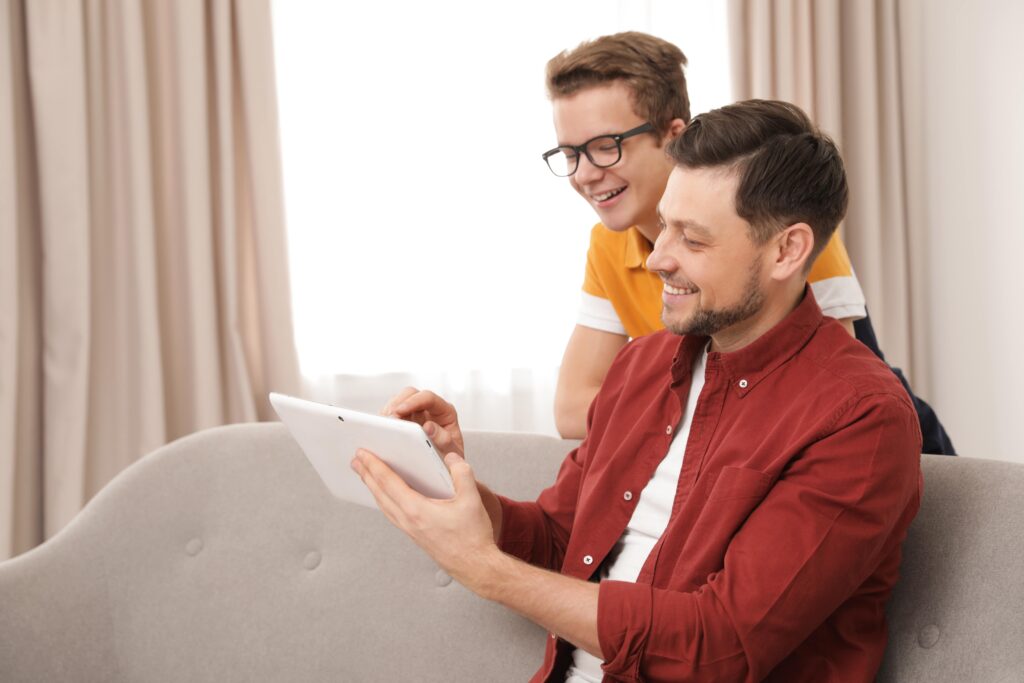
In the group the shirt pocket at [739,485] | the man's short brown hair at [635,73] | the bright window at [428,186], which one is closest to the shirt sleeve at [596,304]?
the man's short brown hair at [635,73]

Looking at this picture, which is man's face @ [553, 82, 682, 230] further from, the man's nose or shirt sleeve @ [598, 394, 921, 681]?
shirt sleeve @ [598, 394, 921, 681]

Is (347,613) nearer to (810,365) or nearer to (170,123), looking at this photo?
(810,365)

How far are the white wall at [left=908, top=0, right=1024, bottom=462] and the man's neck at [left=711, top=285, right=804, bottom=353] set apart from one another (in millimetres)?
2327

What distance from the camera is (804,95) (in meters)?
3.69

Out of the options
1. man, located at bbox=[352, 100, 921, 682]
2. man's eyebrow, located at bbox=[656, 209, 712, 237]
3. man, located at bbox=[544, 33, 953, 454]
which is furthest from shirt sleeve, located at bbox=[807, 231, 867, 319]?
man's eyebrow, located at bbox=[656, 209, 712, 237]

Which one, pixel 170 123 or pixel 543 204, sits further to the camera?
pixel 543 204

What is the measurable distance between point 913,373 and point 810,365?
2705mm

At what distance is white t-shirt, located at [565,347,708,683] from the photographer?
1468 mm

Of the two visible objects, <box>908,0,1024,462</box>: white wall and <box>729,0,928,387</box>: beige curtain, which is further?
<box>729,0,928,387</box>: beige curtain

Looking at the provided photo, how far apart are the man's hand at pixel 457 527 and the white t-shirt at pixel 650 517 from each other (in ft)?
0.89

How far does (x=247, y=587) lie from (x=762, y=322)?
1.05 metres

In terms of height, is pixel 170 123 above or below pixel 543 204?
above

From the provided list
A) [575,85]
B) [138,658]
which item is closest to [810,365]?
[575,85]

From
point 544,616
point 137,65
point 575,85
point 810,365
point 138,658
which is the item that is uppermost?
point 137,65
